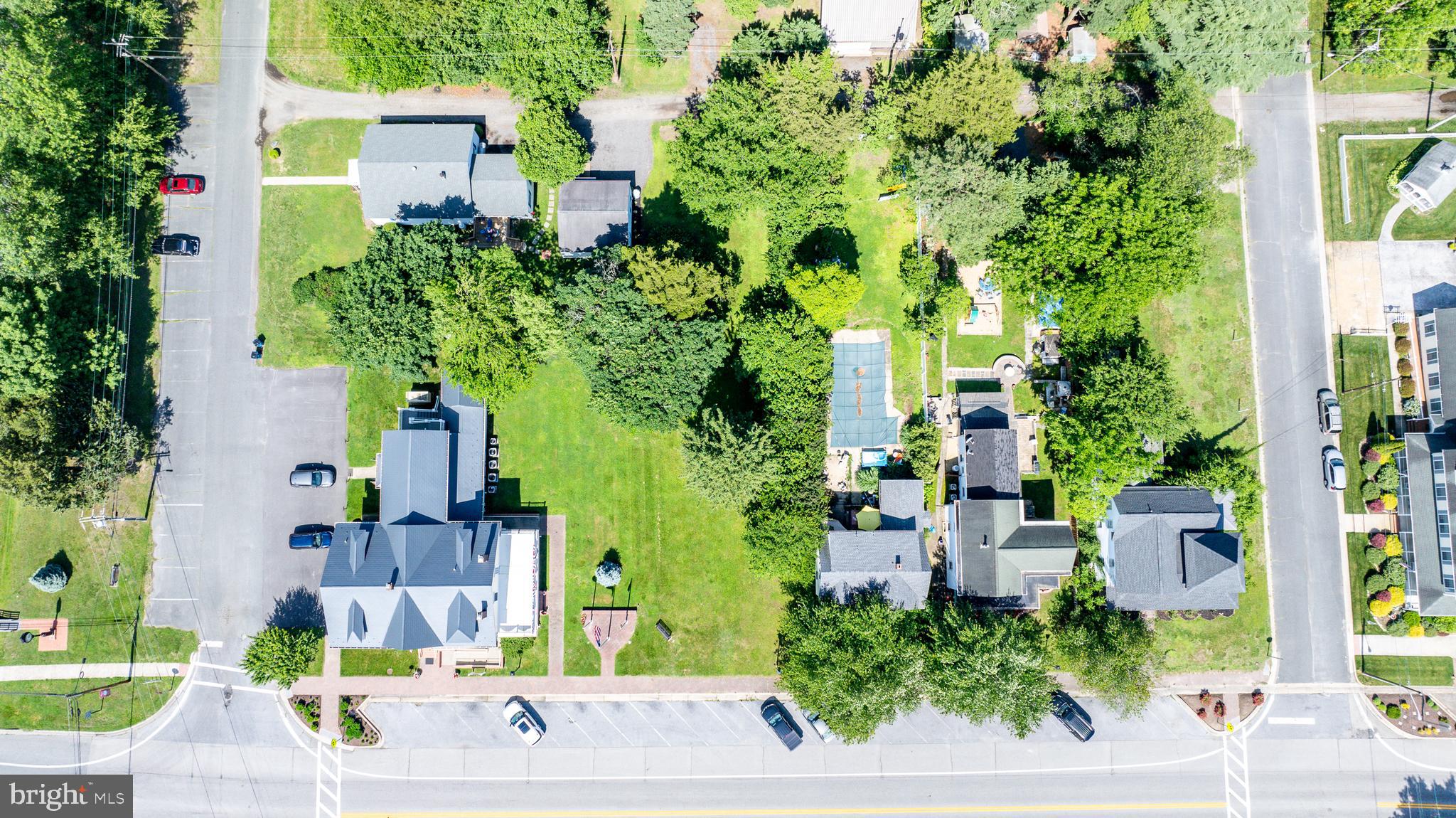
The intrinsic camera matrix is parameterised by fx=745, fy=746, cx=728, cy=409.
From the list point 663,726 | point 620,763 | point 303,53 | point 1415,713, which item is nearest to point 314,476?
point 620,763

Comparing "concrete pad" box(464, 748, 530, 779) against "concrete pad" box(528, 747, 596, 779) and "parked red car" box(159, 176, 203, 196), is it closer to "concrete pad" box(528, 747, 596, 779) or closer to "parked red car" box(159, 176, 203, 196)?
"concrete pad" box(528, 747, 596, 779)

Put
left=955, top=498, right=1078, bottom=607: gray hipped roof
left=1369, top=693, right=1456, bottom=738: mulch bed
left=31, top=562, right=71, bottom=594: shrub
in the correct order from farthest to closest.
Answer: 1. left=1369, top=693, right=1456, bottom=738: mulch bed
2. left=31, top=562, right=71, bottom=594: shrub
3. left=955, top=498, right=1078, bottom=607: gray hipped roof

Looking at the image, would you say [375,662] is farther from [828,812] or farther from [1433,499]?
[1433,499]

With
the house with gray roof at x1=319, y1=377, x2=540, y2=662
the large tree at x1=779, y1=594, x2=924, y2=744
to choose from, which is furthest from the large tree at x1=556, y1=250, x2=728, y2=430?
the large tree at x1=779, y1=594, x2=924, y2=744

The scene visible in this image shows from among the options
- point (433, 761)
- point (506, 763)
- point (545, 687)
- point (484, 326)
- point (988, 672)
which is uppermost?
point (484, 326)

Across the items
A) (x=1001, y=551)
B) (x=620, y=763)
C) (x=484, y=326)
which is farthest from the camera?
(x=620, y=763)

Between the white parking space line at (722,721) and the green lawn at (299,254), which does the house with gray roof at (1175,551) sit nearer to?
the white parking space line at (722,721)
